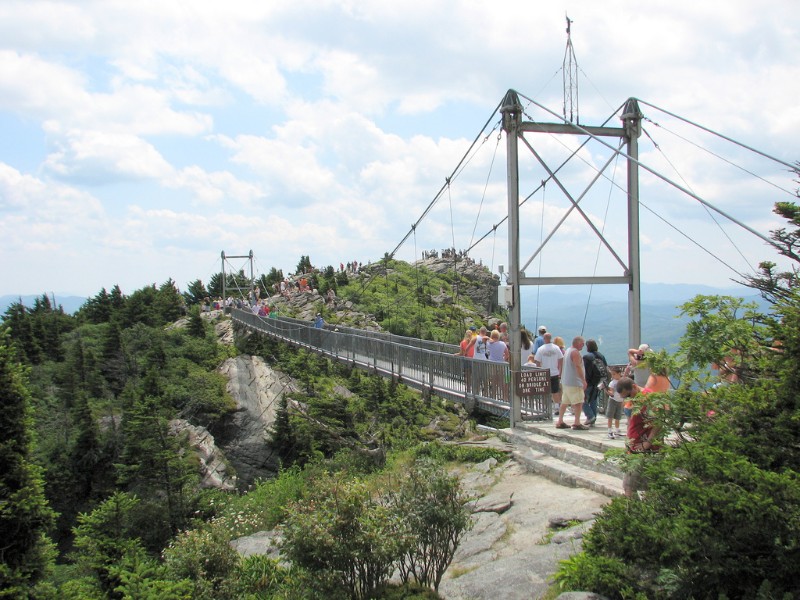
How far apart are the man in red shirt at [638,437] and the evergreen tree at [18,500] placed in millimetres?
5573

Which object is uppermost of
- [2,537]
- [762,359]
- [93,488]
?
[762,359]

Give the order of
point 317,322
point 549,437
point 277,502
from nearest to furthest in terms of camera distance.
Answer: point 549,437, point 277,502, point 317,322

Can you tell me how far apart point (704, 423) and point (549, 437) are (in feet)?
17.0

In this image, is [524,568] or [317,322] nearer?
[524,568]

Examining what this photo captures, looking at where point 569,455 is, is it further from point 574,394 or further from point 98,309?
point 98,309

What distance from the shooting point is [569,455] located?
30.4 ft

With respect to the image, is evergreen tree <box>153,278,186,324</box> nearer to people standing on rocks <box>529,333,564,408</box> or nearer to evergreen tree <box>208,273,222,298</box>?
evergreen tree <box>208,273,222,298</box>

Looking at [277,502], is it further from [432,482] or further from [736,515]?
[736,515]

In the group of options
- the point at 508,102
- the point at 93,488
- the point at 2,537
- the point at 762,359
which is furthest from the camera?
the point at 93,488

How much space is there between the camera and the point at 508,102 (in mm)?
10914

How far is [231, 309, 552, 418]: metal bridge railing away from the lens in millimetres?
11270

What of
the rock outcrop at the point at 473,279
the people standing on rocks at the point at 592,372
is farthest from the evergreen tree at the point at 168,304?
the people standing on rocks at the point at 592,372

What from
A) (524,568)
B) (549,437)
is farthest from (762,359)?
(549,437)

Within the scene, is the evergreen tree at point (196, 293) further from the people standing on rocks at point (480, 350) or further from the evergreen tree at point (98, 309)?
the people standing on rocks at point (480, 350)
